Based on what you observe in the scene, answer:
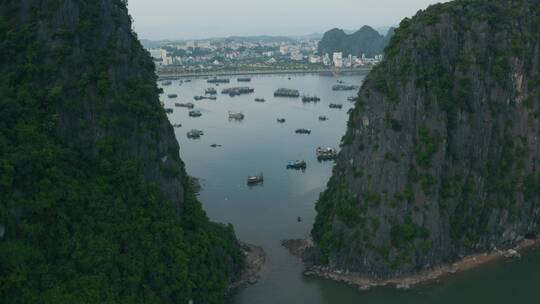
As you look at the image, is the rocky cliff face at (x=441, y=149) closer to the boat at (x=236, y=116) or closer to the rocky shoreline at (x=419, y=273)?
the rocky shoreline at (x=419, y=273)

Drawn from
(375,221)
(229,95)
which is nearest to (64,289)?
(375,221)

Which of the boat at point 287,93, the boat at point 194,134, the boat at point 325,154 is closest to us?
the boat at point 325,154

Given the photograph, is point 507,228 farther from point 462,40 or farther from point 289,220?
point 289,220

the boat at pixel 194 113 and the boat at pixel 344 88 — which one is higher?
the boat at pixel 344 88

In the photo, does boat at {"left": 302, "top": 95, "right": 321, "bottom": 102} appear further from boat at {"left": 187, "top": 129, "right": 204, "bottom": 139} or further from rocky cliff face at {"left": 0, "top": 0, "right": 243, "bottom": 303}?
rocky cliff face at {"left": 0, "top": 0, "right": 243, "bottom": 303}

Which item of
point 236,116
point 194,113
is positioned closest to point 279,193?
point 236,116

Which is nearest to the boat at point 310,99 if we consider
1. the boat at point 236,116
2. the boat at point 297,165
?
the boat at point 236,116
